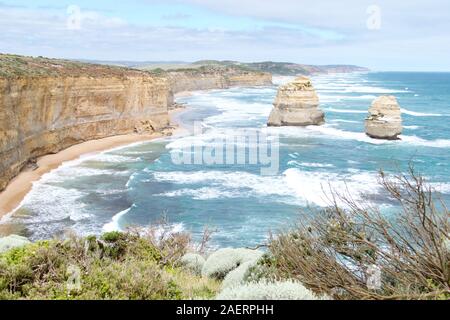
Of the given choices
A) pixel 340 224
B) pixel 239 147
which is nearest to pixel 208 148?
pixel 239 147

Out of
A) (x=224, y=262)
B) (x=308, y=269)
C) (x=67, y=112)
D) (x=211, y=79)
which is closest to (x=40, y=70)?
(x=67, y=112)

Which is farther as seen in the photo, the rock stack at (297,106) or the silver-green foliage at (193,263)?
the rock stack at (297,106)

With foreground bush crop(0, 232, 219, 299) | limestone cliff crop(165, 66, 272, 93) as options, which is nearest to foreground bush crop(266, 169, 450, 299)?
foreground bush crop(0, 232, 219, 299)

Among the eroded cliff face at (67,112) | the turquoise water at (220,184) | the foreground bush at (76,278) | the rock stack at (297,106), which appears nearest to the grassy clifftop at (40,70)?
the eroded cliff face at (67,112)

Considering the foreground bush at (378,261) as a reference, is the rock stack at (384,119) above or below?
below

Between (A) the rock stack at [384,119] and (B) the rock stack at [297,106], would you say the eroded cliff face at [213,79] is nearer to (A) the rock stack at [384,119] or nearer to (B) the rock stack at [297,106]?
(B) the rock stack at [297,106]

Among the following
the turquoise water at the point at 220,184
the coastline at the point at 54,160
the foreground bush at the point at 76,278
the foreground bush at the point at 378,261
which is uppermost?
the foreground bush at the point at 378,261
